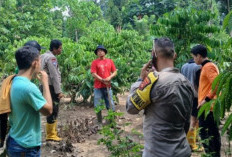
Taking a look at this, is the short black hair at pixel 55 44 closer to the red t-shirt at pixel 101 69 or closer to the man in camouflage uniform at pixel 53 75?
the man in camouflage uniform at pixel 53 75

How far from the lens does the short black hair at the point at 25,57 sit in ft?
8.75

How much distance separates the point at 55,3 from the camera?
86.1ft

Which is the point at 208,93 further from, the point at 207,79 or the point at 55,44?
the point at 55,44

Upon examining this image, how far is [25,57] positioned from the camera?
105 inches

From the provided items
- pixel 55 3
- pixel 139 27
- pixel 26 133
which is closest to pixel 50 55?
pixel 26 133

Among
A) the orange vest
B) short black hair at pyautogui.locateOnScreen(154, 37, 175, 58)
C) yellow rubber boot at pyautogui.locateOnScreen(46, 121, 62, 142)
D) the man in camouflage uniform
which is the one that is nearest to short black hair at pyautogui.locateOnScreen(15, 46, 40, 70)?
short black hair at pyautogui.locateOnScreen(154, 37, 175, 58)

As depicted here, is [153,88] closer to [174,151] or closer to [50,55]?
[174,151]

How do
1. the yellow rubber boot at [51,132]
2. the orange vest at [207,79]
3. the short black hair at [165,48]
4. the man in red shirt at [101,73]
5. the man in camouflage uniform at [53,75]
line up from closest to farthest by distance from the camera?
the short black hair at [165,48] → the orange vest at [207,79] → the man in camouflage uniform at [53,75] → the yellow rubber boot at [51,132] → the man in red shirt at [101,73]

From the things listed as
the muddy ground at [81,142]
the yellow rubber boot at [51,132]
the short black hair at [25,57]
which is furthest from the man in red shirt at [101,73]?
the short black hair at [25,57]

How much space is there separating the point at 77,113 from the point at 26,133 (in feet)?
19.0

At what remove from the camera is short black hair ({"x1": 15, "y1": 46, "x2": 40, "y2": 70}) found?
267 centimetres

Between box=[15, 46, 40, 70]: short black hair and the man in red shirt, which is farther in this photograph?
the man in red shirt

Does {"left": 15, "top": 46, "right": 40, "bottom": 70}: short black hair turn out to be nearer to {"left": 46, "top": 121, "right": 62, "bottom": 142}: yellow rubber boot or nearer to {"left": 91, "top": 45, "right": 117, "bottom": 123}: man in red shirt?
{"left": 46, "top": 121, "right": 62, "bottom": 142}: yellow rubber boot

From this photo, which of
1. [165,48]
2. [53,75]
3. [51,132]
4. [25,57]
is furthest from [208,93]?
[51,132]
